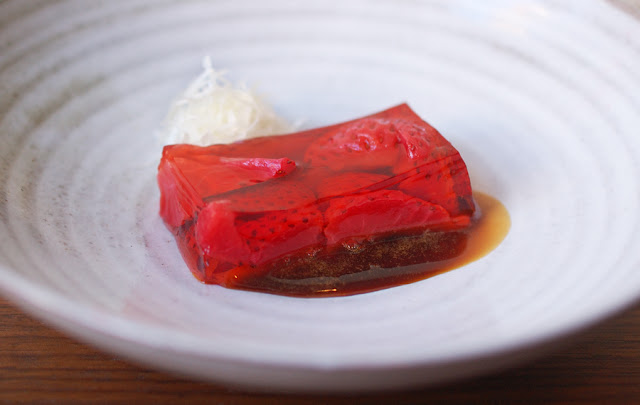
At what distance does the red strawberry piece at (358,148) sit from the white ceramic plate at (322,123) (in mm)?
350

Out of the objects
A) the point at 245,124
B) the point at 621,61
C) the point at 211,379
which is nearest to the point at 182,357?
the point at 211,379

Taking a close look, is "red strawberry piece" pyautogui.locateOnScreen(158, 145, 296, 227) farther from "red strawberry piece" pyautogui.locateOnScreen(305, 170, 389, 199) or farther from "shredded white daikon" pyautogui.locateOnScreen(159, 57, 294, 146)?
"shredded white daikon" pyautogui.locateOnScreen(159, 57, 294, 146)

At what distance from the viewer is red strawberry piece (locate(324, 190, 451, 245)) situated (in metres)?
1.45

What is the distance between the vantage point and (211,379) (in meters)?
0.89

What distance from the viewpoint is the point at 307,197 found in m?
1.43

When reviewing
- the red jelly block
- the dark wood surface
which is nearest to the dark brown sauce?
the red jelly block

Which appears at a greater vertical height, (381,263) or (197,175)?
(197,175)

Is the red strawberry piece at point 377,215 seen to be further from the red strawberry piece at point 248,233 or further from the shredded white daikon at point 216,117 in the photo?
the shredded white daikon at point 216,117

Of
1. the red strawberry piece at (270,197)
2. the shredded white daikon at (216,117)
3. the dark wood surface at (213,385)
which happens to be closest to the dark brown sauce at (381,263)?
the red strawberry piece at (270,197)

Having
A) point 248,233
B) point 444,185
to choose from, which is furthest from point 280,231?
point 444,185

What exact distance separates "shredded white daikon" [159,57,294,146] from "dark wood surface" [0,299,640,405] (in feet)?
2.74

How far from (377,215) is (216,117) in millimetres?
702

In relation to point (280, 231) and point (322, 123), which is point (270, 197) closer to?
point (280, 231)

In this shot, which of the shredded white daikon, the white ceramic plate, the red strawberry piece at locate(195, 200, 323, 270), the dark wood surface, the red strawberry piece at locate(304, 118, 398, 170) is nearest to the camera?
the white ceramic plate
